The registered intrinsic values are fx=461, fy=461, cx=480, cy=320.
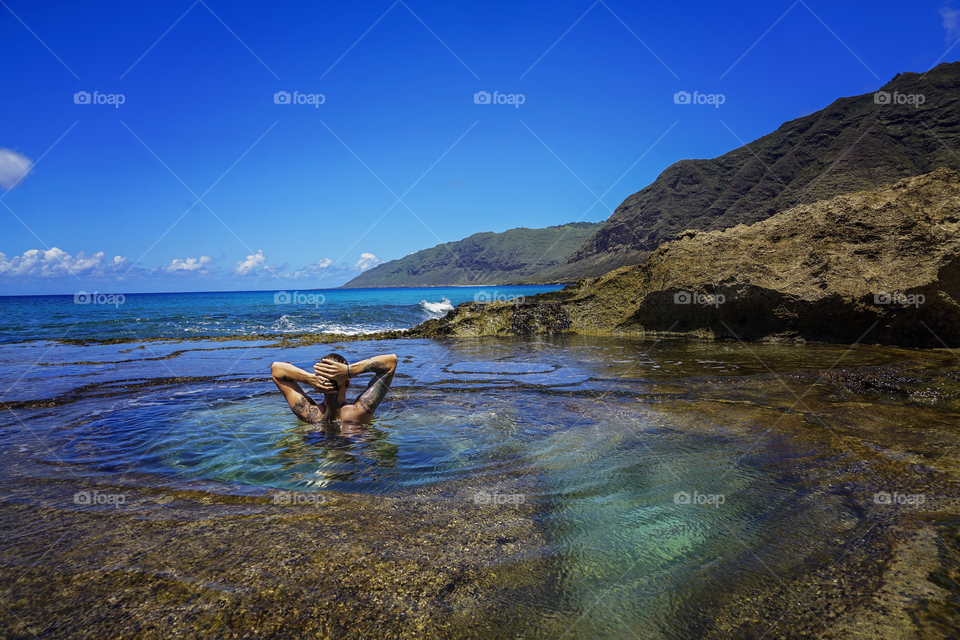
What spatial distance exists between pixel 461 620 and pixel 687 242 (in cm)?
1469

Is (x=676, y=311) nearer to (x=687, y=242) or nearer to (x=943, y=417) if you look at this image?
(x=687, y=242)

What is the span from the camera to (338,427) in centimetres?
589
